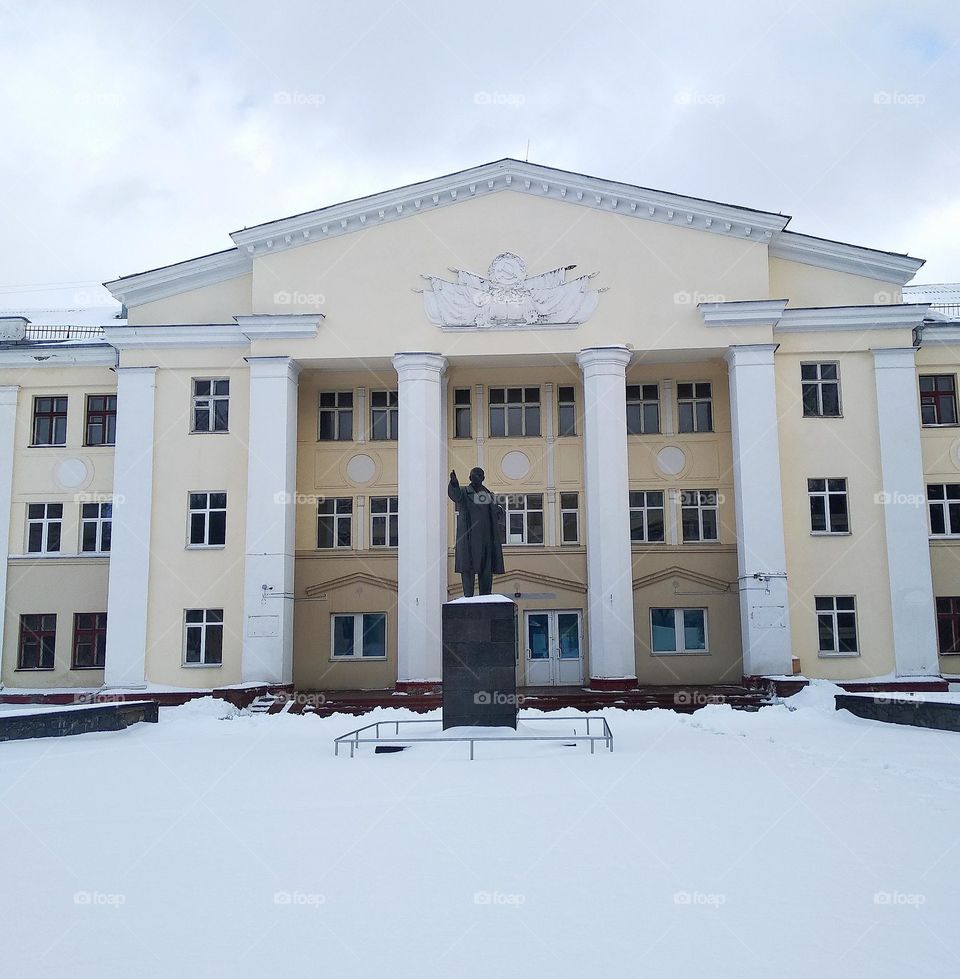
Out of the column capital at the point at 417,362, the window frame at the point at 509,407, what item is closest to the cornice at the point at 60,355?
the column capital at the point at 417,362

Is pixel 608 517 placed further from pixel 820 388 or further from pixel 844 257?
pixel 844 257

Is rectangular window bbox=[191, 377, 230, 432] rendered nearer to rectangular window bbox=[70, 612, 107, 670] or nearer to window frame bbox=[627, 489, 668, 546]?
rectangular window bbox=[70, 612, 107, 670]

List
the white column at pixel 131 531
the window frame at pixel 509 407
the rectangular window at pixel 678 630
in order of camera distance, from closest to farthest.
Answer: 1. the white column at pixel 131 531
2. the rectangular window at pixel 678 630
3. the window frame at pixel 509 407

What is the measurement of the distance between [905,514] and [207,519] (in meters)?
16.7

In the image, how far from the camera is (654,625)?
83.9ft

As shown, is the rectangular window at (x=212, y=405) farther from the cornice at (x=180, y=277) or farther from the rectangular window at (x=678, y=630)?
the rectangular window at (x=678, y=630)

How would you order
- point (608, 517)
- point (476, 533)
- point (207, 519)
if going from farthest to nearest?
point (207, 519)
point (608, 517)
point (476, 533)

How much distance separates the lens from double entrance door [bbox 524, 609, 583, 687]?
25656mm

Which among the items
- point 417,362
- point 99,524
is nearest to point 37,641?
point 99,524

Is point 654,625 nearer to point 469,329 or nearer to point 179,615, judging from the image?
point 469,329

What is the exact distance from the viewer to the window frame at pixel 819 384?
24.1 meters

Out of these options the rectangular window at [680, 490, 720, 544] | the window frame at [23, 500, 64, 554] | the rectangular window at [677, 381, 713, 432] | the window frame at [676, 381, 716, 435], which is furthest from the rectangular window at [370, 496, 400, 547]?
the window frame at [23, 500, 64, 554]

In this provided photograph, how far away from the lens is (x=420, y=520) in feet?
76.7

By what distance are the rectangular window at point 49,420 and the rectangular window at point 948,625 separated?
23.0 m
